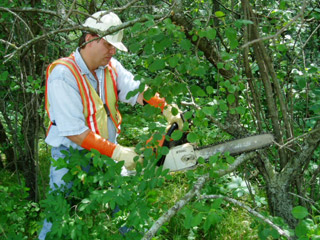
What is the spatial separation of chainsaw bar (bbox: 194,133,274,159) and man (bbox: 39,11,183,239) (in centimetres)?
32

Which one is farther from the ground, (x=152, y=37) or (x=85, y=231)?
(x=152, y=37)

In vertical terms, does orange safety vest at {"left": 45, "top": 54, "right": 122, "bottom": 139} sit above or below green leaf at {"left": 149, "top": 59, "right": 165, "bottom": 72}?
below

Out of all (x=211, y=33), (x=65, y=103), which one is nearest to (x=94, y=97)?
(x=65, y=103)

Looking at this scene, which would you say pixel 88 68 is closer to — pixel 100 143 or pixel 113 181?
pixel 100 143

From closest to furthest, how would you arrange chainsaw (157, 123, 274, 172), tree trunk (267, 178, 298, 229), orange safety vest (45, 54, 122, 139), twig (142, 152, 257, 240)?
1. twig (142, 152, 257, 240)
2. tree trunk (267, 178, 298, 229)
3. chainsaw (157, 123, 274, 172)
4. orange safety vest (45, 54, 122, 139)

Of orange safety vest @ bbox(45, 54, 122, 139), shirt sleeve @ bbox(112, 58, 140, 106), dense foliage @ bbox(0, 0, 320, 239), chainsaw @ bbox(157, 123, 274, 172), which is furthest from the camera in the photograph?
shirt sleeve @ bbox(112, 58, 140, 106)

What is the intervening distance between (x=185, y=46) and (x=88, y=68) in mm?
1226

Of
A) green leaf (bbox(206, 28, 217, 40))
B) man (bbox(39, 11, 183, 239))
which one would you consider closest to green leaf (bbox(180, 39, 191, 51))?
green leaf (bbox(206, 28, 217, 40))

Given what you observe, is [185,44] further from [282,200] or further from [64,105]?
[282,200]

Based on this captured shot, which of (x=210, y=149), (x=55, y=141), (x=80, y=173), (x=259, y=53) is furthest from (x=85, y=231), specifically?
(x=259, y=53)

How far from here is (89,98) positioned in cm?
251

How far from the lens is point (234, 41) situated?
1532 millimetres

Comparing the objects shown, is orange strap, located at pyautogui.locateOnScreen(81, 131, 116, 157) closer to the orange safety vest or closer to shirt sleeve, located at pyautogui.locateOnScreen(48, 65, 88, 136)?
shirt sleeve, located at pyautogui.locateOnScreen(48, 65, 88, 136)

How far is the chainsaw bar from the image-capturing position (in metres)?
2.19
